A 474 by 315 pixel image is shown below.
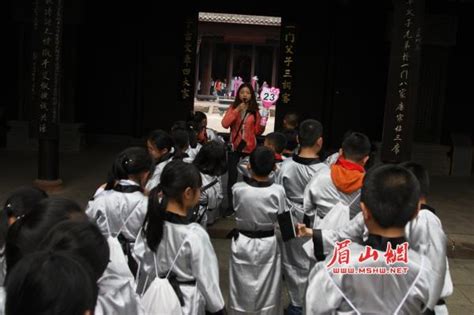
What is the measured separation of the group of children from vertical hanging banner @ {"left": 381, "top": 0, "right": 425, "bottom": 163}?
114 inches

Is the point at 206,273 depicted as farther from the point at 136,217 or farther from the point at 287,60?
the point at 287,60

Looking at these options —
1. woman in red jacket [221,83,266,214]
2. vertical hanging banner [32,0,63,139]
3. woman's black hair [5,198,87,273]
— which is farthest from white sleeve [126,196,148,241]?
vertical hanging banner [32,0,63,139]

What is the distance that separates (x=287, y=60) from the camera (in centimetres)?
1192

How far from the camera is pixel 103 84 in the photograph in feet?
40.8

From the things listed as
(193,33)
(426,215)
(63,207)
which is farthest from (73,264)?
(193,33)

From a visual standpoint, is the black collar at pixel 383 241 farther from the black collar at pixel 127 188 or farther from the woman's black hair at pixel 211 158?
the woman's black hair at pixel 211 158

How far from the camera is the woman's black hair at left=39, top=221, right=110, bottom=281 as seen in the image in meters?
2.05

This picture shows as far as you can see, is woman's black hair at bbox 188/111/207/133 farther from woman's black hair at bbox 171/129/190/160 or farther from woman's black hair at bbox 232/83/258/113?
woman's black hair at bbox 171/129/190/160

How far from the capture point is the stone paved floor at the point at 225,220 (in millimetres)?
6137

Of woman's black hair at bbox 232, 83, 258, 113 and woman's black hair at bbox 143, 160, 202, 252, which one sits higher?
woman's black hair at bbox 232, 83, 258, 113

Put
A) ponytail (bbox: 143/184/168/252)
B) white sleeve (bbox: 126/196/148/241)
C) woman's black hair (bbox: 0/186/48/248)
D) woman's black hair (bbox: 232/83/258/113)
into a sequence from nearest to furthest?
1. woman's black hair (bbox: 0/186/48/248)
2. ponytail (bbox: 143/184/168/252)
3. white sleeve (bbox: 126/196/148/241)
4. woman's black hair (bbox: 232/83/258/113)

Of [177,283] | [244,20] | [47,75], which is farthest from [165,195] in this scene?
[244,20]

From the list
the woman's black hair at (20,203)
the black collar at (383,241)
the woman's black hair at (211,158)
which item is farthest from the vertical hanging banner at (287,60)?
the black collar at (383,241)

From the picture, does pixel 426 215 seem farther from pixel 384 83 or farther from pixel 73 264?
pixel 384 83
